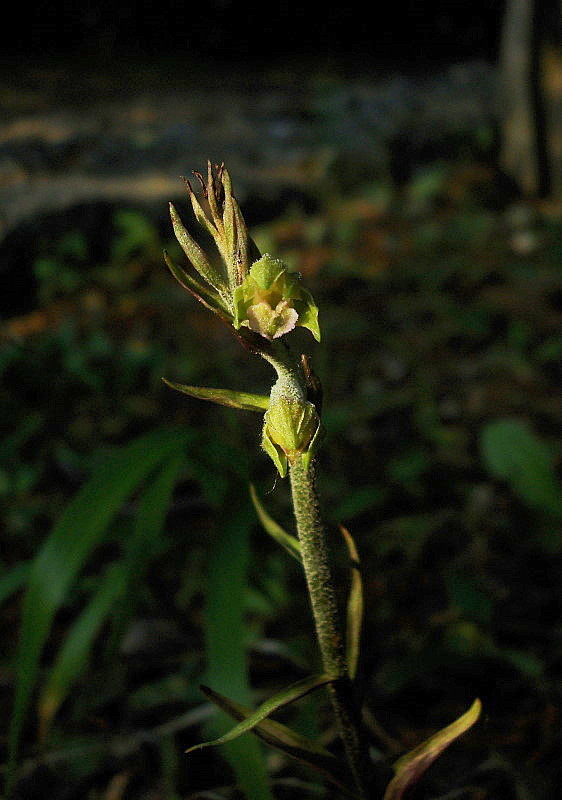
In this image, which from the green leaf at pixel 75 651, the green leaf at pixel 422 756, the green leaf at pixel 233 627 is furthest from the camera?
the green leaf at pixel 75 651

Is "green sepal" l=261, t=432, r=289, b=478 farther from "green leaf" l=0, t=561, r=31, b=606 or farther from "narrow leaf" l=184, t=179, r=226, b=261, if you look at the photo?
"green leaf" l=0, t=561, r=31, b=606

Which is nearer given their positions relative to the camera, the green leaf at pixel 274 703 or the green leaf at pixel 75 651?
the green leaf at pixel 274 703

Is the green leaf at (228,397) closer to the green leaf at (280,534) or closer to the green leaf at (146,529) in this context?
the green leaf at (280,534)

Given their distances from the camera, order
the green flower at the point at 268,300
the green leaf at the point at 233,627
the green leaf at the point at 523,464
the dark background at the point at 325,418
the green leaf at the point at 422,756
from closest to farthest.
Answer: the green flower at the point at 268,300
the green leaf at the point at 422,756
the green leaf at the point at 233,627
the dark background at the point at 325,418
the green leaf at the point at 523,464

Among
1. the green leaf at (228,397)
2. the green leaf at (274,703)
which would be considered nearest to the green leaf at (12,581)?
the green leaf at (274,703)

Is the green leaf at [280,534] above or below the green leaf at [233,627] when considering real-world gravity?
above

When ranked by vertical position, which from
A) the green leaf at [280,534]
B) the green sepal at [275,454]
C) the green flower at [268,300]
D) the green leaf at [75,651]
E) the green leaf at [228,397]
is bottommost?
the green leaf at [75,651]

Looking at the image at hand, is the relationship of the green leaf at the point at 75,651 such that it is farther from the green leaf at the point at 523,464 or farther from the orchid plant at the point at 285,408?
the green leaf at the point at 523,464
